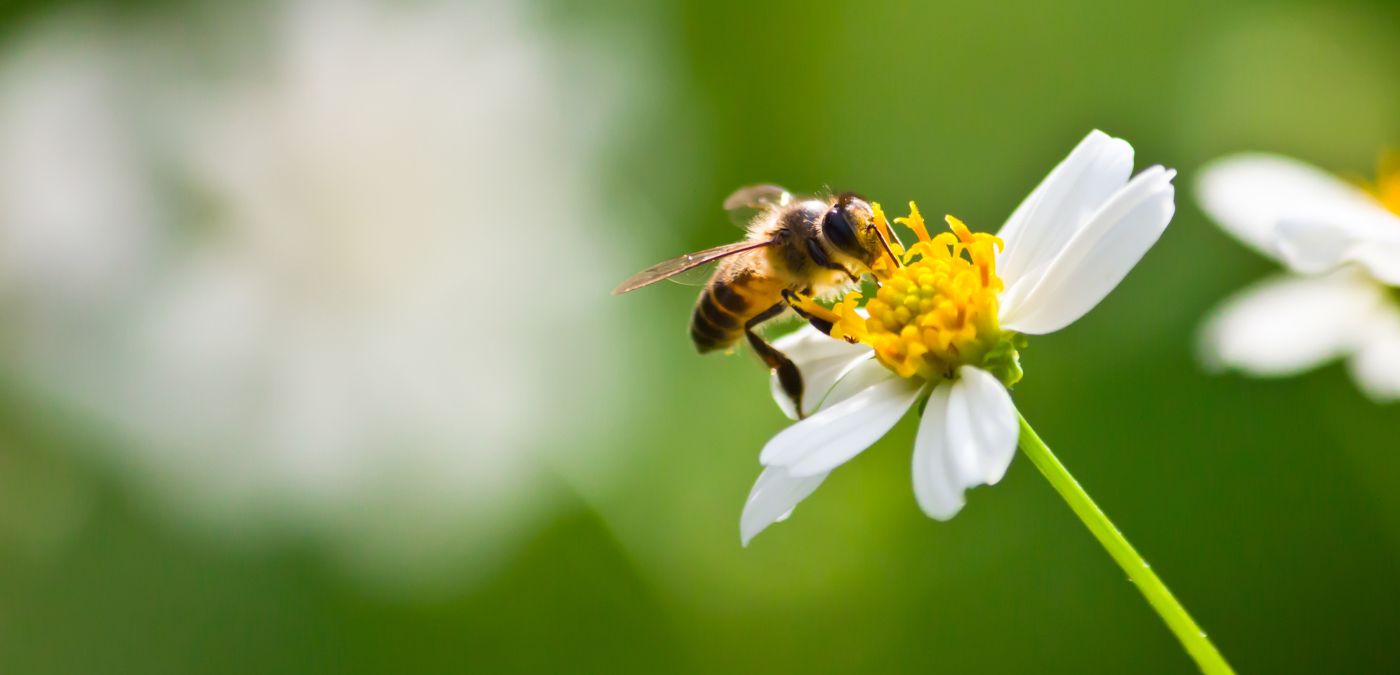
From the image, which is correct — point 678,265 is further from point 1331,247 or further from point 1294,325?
point 1294,325

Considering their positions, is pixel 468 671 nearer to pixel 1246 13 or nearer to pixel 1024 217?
pixel 1024 217

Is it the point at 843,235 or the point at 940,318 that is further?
the point at 843,235

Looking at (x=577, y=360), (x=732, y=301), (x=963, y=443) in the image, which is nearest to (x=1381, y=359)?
(x=732, y=301)

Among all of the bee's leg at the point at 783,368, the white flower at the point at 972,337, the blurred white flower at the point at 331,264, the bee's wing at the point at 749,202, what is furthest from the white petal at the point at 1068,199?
the blurred white flower at the point at 331,264

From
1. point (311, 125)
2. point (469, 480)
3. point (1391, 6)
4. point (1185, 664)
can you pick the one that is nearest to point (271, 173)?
point (311, 125)

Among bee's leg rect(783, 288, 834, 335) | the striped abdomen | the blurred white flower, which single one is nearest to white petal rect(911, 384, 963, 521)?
bee's leg rect(783, 288, 834, 335)

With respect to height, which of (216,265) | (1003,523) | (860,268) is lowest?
(1003,523)
